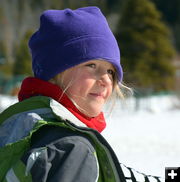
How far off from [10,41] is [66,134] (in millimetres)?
58568

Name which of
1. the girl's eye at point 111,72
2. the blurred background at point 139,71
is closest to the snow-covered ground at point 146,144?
the blurred background at point 139,71

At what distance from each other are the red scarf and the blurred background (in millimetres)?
618

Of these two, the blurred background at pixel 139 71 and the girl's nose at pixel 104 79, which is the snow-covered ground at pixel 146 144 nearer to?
the blurred background at pixel 139 71

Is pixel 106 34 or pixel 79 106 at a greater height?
pixel 106 34

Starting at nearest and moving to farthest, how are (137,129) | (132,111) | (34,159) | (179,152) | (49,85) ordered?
1. (34,159)
2. (49,85)
3. (179,152)
4. (137,129)
5. (132,111)

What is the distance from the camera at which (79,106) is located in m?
1.53

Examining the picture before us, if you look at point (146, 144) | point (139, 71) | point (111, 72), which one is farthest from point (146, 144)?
point (139, 71)

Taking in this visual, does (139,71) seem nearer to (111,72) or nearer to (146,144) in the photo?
(146,144)

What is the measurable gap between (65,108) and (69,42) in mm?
203

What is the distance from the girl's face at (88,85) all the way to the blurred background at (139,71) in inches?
23.8

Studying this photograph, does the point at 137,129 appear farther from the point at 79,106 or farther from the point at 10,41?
the point at 10,41

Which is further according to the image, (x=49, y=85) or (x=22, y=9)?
(x=22, y=9)

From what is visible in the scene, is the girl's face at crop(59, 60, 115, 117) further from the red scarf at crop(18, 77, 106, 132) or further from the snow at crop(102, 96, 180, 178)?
the snow at crop(102, 96, 180, 178)

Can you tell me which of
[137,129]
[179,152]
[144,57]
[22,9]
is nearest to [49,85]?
[179,152]
